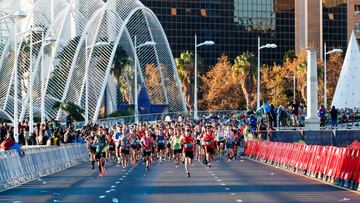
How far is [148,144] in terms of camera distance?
3872 cm

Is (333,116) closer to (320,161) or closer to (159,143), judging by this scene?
(159,143)

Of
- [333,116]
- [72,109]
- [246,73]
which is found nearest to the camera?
[333,116]

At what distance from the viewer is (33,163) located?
106ft

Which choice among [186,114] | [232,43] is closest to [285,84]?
[232,43]

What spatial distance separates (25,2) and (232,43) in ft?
151

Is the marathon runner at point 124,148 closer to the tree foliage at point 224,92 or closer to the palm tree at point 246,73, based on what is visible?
the palm tree at point 246,73

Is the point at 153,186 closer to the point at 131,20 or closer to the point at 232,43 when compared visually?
the point at 131,20

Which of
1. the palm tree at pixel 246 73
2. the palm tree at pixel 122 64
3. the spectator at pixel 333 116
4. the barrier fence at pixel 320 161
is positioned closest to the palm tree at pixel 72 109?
the palm tree at pixel 122 64

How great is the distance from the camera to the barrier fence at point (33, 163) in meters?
27.4

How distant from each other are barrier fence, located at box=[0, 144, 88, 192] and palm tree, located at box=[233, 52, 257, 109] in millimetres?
65713

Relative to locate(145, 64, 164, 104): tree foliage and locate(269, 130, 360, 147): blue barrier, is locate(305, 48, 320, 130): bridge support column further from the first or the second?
locate(145, 64, 164, 104): tree foliage

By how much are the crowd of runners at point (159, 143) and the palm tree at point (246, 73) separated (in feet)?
196

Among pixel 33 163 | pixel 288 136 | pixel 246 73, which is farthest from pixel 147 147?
pixel 246 73

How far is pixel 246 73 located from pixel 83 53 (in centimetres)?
2986
